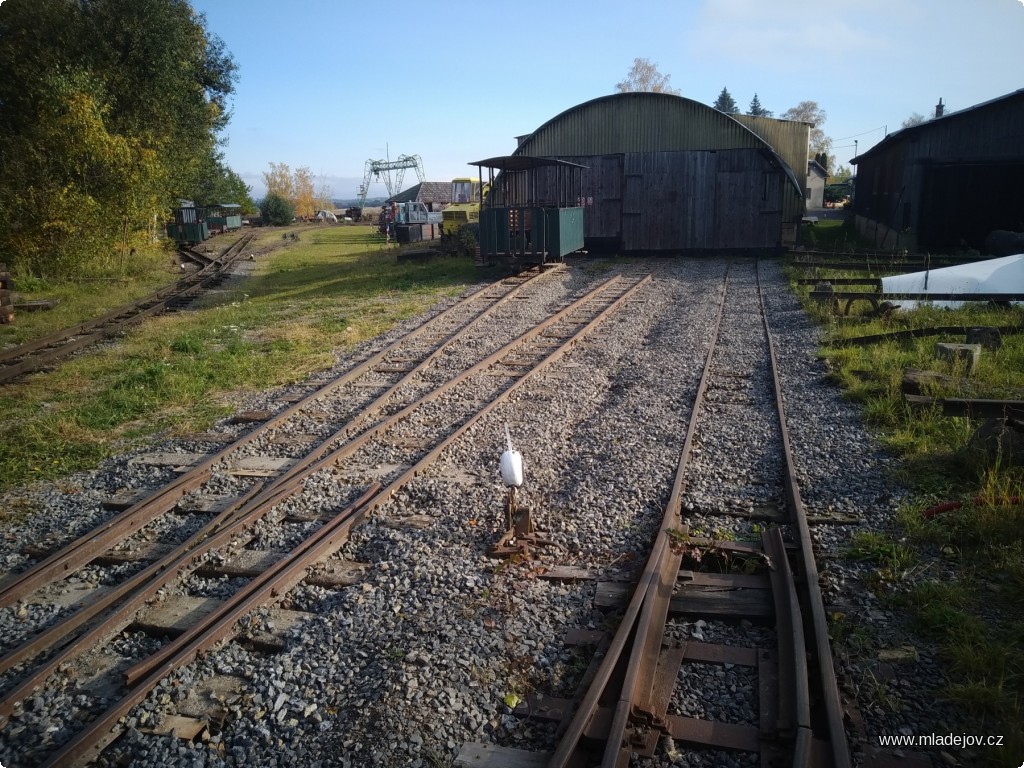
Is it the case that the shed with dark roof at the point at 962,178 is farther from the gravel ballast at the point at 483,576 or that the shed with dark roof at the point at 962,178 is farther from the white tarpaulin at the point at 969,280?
the gravel ballast at the point at 483,576

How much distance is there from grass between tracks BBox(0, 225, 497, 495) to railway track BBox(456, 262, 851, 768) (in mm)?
5328

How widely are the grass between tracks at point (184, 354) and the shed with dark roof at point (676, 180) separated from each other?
23.2 feet

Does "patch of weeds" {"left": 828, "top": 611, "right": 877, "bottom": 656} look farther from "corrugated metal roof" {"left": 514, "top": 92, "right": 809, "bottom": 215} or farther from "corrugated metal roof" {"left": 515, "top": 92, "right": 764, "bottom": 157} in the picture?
"corrugated metal roof" {"left": 515, "top": 92, "right": 764, "bottom": 157}

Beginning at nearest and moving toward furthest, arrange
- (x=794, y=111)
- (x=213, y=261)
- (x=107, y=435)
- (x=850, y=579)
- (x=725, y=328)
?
(x=850, y=579), (x=107, y=435), (x=725, y=328), (x=213, y=261), (x=794, y=111)


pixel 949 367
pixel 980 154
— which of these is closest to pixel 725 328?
pixel 949 367

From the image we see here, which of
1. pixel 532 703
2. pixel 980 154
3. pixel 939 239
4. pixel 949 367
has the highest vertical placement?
pixel 980 154

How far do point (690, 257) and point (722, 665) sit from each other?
23.4 m

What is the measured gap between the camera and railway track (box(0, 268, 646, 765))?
3867 millimetres

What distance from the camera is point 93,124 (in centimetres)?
2044

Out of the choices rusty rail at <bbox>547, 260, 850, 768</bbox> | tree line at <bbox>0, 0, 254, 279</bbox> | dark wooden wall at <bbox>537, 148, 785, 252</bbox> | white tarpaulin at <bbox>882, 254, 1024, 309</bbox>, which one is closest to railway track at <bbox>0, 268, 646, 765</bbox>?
rusty rail at <bbox>547, 260, 850, 768</bbox>

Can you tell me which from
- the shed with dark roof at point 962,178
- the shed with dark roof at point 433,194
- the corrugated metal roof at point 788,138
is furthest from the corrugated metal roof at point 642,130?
the shed with dark roof at point 433,194

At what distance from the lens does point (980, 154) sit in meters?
21.8

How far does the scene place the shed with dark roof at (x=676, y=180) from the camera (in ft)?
82.5

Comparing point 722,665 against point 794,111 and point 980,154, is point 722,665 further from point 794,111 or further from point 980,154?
point 794,111
